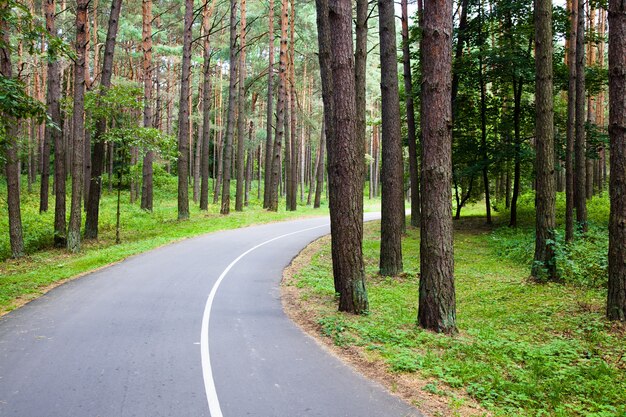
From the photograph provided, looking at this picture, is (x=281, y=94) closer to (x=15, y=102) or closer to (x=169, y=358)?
(x=15, y=102)

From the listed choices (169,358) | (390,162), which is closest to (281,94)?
(390,162)

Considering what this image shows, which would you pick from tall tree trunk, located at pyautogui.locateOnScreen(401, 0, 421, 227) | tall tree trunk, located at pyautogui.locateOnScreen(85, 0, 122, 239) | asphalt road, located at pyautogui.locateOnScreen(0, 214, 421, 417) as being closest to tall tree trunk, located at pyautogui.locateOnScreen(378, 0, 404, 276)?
asphalt road, located at pyautogui.locateOnScreen(0, 214, 421, 417)

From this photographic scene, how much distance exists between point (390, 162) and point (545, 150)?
376 centimetres

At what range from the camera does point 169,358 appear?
6363 millimetres

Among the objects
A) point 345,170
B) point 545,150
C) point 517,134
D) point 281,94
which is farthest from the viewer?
point 281,94

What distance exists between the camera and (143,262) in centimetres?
1402

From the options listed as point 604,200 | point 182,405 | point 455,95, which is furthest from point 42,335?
point 604,200

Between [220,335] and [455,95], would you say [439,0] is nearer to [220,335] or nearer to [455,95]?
[220,335]

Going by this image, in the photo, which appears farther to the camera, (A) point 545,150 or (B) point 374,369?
(A) point 545,150

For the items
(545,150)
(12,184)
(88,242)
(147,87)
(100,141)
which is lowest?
(88,242)

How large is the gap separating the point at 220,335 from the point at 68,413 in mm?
2956

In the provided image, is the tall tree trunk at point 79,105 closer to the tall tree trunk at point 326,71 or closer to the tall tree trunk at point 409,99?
the tall tree trunk at point 326,71

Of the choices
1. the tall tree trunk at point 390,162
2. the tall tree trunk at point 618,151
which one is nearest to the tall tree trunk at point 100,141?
the tall tree trunk at point 390,162

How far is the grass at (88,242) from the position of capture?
11672 mm
